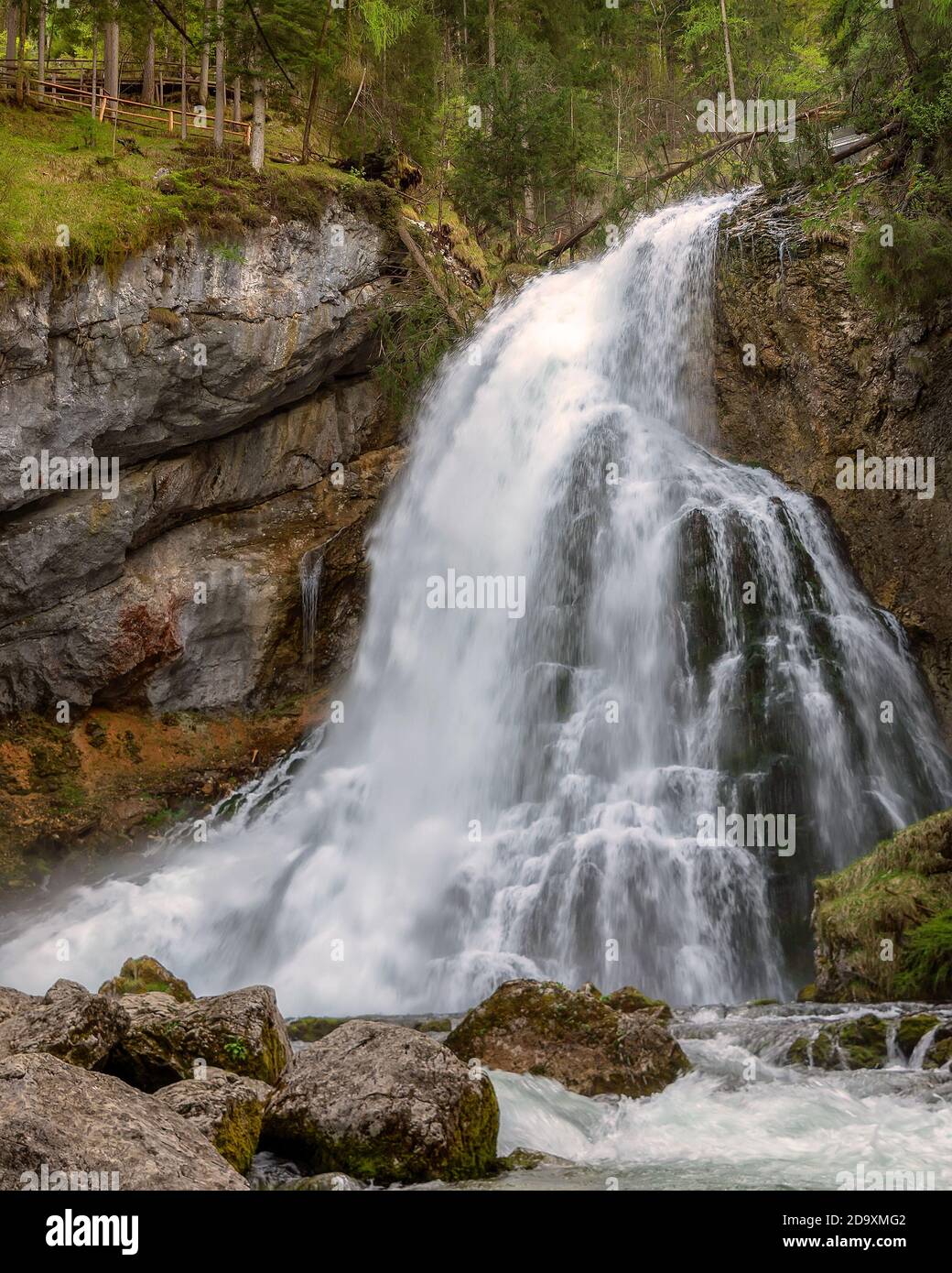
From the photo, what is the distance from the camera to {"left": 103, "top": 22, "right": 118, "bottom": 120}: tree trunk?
66.6 ft

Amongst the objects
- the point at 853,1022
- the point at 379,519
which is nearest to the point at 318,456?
the point at 379,519

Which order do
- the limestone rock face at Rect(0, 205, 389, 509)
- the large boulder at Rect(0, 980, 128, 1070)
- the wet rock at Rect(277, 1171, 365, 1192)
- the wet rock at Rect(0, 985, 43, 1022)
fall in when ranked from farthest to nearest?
the limestone rock face at Rect(0, 205, 389, 509) < the wet rock at Rect(0, 985, 43, 1022) < the large boulder at Rect(0, 980, 128, 1070) < the wet rock at Rect(277, 1171, 365, 1192)

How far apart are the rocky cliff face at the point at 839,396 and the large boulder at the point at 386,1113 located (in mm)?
10257

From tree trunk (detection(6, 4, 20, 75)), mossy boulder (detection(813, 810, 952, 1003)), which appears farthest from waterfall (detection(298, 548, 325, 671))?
tree trunk (detection(6, 4, 20, 75))

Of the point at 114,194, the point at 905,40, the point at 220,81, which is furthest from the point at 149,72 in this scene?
the point at 905,40

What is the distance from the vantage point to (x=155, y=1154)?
14.1 feet

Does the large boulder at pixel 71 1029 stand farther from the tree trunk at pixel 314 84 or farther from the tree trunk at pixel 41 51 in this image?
the tree trunk at pixel 41 51

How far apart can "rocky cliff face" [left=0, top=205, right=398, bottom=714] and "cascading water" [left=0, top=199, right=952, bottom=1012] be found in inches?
61.3

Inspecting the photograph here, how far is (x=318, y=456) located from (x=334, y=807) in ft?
22.5

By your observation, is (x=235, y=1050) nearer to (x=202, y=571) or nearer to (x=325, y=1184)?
(x=325, y=1184)

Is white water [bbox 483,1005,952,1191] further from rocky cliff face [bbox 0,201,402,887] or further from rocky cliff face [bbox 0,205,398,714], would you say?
rocky cliff face [bbox 0,205,398,714]

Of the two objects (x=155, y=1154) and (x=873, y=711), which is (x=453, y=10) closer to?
(x=873, y=711)

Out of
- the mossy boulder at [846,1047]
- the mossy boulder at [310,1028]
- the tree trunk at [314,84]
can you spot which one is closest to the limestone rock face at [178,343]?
the tree trunk at [314,84]

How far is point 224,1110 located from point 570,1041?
9.46 feet
